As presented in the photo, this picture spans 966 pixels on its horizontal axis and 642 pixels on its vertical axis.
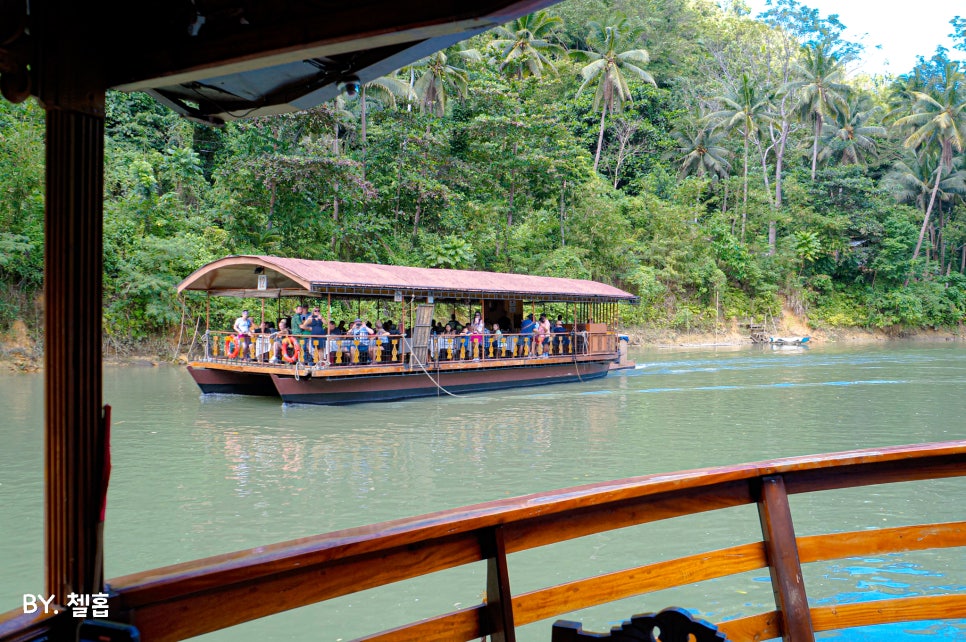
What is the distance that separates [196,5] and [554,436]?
10.2 meters

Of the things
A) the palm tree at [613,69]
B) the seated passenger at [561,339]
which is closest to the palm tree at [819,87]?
the palm tree at [613,69]

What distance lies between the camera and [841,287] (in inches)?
1651

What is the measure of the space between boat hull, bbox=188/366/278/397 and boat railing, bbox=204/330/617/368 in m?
0.30

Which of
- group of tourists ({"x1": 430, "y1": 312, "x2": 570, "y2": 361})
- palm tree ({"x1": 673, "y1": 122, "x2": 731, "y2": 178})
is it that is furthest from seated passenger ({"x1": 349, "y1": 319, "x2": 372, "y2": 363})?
palm tree ({"x1": 673, "y1": 122, "x2": 731, "y2": 178})

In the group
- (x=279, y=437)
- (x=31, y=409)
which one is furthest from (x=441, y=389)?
(x=31, y=409)

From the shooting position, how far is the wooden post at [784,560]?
2244mm

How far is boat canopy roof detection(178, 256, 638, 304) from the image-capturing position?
14.0 m

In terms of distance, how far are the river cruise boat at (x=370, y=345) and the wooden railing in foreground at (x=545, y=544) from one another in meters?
11.8

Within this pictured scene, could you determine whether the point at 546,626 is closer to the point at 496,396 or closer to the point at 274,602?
the point at 274,602

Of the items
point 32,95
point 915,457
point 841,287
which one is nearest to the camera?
point 32,95

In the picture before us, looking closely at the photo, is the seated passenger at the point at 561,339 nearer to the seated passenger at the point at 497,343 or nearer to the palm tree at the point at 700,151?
the seated passenger at the point at 497,343

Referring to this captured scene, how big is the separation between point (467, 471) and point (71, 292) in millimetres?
7629

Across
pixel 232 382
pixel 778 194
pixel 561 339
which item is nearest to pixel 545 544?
pixel 232 382

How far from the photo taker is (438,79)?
91.1ft
